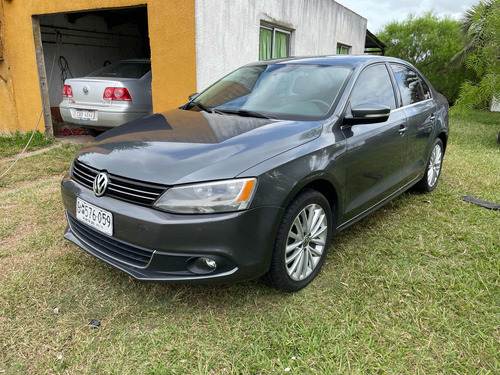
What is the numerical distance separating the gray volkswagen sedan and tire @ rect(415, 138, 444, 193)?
3.37ft

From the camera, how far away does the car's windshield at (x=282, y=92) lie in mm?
2923

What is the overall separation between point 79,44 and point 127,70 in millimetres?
3400

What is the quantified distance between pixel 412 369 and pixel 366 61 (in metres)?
2.42

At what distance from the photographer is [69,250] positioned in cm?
314

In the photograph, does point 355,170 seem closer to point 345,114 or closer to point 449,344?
point 345,114

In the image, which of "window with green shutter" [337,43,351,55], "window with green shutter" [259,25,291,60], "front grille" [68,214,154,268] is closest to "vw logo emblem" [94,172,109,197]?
"front grille" [68,214,154,268]

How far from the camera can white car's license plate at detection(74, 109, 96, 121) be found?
21.0 feet

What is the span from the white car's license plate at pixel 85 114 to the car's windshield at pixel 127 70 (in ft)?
3.47

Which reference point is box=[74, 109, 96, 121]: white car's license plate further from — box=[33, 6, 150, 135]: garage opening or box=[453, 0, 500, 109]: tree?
box=[453, 0, 500, 109]: tree

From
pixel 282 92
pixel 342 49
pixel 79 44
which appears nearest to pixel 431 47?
pixel 342 49

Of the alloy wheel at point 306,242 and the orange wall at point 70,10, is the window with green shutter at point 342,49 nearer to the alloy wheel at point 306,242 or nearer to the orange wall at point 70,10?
the orange wall at point 70,10

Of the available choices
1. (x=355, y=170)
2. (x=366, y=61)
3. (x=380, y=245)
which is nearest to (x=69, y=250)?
(x=355, y=170)

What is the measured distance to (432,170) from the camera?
460cm

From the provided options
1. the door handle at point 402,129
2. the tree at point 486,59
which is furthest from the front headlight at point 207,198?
the tree at point 486,59
